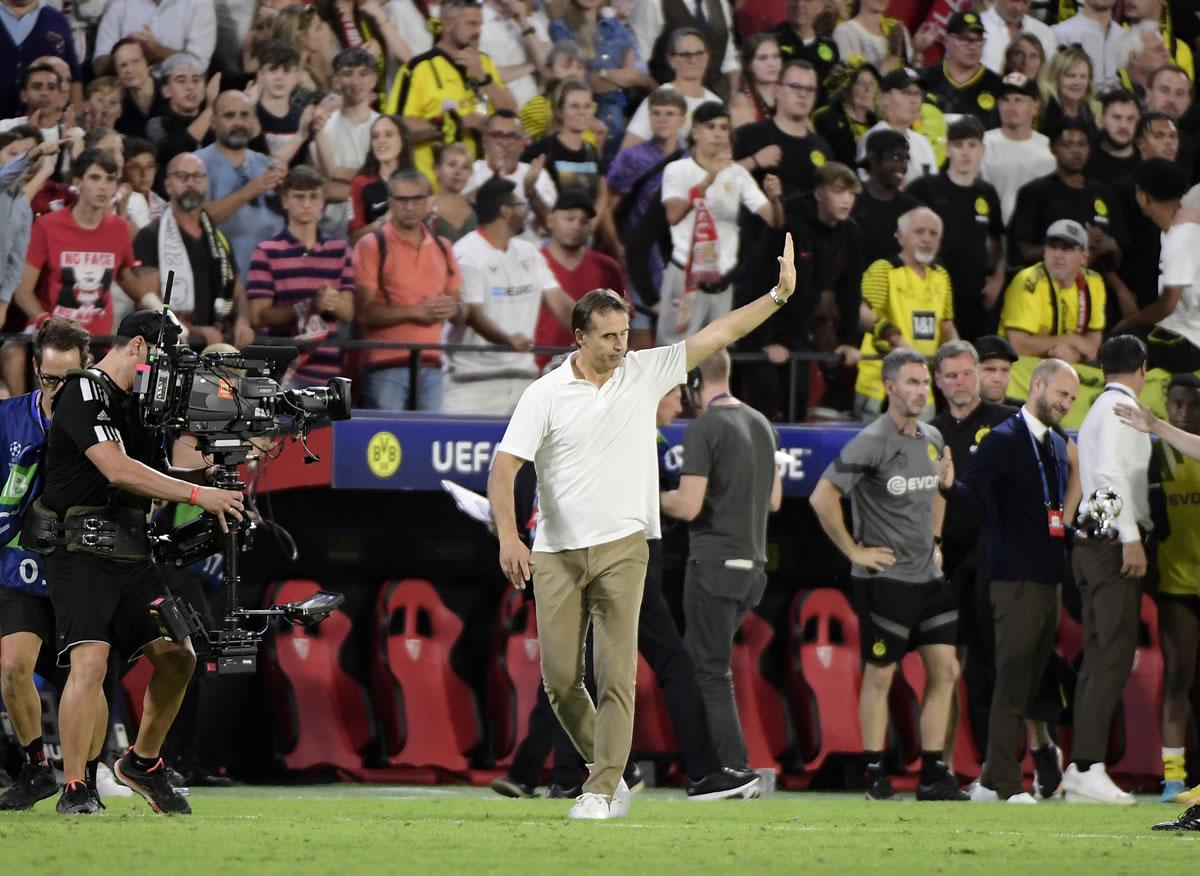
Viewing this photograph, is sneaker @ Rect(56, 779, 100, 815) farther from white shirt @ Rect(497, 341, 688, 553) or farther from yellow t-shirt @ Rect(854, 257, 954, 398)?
yellow t-shirt @ Rect(854, 257, 954, 398)

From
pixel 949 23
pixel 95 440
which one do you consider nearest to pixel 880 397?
pixel 949 23

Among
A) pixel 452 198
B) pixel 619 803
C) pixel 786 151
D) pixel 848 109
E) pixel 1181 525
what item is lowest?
pixel 619 803

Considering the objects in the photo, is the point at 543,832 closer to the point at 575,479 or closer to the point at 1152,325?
the point at 575,479

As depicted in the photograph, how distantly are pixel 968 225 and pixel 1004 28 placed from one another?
3356 mm

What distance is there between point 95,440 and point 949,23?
983cm

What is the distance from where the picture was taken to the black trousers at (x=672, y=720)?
10141 millimetres

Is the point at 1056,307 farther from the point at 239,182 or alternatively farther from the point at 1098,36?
the point at 239,182

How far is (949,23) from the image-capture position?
53.5 ft

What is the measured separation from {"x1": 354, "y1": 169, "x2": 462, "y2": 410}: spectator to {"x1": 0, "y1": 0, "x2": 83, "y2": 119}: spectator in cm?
218

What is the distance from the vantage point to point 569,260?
13.5 metres

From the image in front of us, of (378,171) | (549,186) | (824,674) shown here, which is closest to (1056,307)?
(824,674)

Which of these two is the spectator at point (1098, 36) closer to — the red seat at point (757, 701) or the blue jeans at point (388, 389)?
the red seat at point (757, 701)

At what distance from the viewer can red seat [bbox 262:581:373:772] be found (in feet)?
39.6

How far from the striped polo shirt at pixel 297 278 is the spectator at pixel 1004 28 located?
6.58 meters
